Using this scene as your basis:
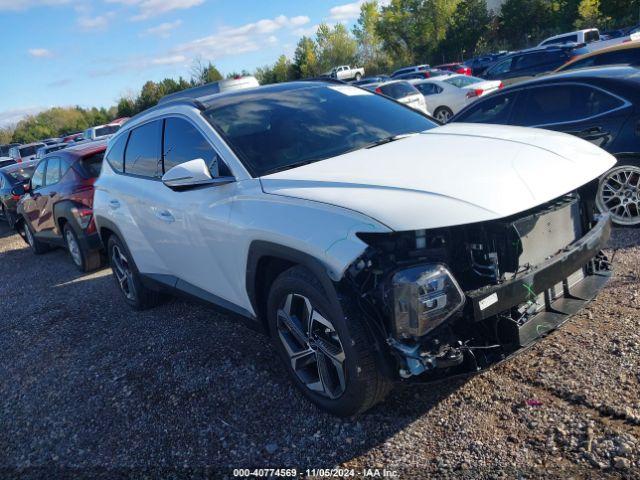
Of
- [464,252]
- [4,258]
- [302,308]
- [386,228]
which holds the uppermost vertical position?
[386,228]

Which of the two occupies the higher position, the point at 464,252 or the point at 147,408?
the point at 464,252

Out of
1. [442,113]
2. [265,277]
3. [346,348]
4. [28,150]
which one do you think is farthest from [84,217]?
[28,150]

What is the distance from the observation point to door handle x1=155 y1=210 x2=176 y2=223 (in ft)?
13.4

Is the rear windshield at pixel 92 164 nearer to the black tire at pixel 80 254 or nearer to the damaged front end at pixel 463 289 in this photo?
the black tire at pixel 80 254

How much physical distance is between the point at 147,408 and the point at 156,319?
1.70 metres

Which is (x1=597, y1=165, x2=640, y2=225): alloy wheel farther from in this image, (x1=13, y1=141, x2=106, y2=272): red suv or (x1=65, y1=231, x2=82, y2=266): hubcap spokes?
(x1=65, y1=231, x2=82, y2=266): hubcap spokes

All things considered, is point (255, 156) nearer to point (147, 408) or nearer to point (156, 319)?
point (147, 408)

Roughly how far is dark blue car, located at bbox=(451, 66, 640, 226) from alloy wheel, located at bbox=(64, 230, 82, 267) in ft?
19.0

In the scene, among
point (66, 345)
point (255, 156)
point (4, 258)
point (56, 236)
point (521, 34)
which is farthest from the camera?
point (521, 34)

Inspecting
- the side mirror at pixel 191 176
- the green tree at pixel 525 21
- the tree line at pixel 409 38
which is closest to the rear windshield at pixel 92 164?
the side mirror at pixel 191 176

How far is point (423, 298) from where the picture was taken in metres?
2.49

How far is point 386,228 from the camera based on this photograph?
2504 mm

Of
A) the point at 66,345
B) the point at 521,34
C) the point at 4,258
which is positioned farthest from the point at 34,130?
the point at 66,345

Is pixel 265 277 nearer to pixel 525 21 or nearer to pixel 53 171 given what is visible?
pixel 53 171
